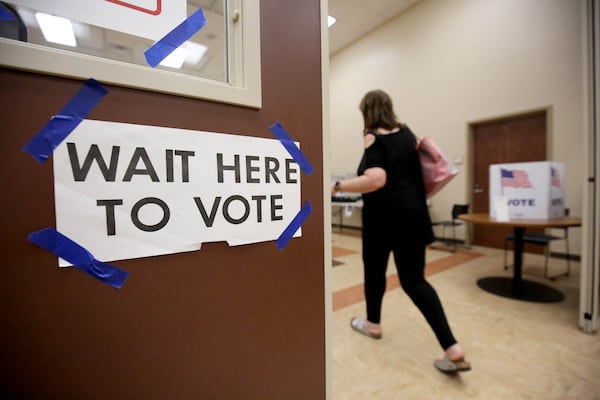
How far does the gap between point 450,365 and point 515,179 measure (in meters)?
1.67

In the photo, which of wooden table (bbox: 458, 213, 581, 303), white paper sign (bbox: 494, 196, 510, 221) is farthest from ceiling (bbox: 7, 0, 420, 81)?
white paper sign (bbox: 494, 196, 510, 221)

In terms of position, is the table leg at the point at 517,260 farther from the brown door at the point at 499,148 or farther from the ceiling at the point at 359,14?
the ceiling at the point at 359,14

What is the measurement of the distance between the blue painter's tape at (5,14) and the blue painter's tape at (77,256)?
0.36 metres

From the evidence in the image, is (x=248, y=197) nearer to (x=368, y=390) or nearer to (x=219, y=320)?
(x=219, y=320)

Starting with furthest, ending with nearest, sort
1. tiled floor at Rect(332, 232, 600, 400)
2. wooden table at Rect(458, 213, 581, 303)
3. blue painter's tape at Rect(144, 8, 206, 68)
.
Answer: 1. wooden table at Rect(458, 213, 581, 303)
2. tiled floor at Rect(332, 232, 600, 400)
3. blue painter's tape at Rect(144, 8, 206, 68)

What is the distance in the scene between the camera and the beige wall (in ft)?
11.0

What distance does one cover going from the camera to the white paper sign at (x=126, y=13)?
0.49m

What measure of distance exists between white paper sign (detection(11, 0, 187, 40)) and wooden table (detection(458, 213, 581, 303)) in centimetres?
239

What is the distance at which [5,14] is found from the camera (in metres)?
0.44

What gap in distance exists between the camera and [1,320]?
0.43m

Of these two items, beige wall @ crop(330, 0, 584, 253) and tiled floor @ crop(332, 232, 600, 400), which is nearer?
tiled floor @ crop(332, 232, 600, 400)

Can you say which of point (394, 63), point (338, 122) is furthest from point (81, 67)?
point (338, 122)

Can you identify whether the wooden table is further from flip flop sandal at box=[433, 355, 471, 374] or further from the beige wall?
the beige wall

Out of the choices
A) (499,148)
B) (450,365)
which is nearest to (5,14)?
(450,365)
